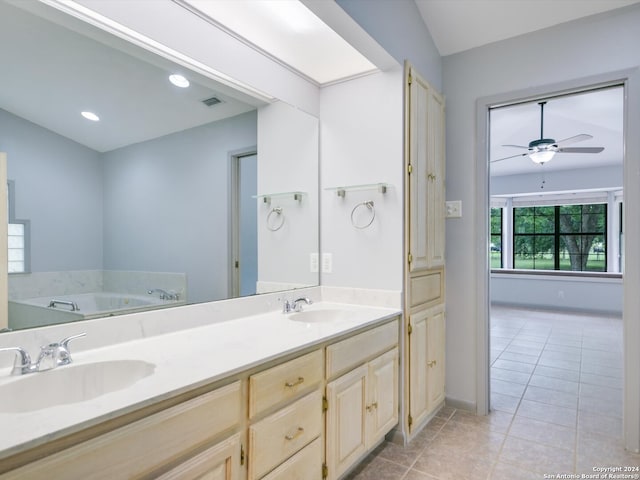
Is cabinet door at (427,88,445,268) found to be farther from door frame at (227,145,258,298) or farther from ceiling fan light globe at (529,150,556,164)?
ceiling fan light globe at (529,150,556,164)

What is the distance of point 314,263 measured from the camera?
2.47 metres

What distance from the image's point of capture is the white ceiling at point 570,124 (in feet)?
12.7

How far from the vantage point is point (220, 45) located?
188 centimetres

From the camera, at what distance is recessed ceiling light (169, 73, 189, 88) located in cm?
173

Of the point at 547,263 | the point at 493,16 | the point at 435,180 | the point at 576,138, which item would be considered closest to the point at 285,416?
the point at 435,180

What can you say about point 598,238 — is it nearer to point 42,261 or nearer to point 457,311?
point 457,311

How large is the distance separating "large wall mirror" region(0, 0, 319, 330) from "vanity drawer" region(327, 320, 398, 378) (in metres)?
0.65

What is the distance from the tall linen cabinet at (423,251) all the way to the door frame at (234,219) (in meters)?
0.94

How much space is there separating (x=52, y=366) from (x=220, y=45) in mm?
1572

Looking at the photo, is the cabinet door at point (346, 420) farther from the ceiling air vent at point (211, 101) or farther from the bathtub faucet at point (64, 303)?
the ceiling air vent at point (211, 101)

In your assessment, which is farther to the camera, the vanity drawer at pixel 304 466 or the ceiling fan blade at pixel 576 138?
the ceiling fan blade at pixel 576 138

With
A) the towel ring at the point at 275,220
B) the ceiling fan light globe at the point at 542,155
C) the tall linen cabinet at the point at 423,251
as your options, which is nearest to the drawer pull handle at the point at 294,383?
the tall linen cabinet at the point at 423,251

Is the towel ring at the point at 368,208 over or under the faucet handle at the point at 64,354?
over

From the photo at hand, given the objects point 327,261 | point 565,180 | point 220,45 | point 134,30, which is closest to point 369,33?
point 220,45
